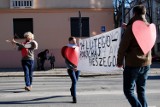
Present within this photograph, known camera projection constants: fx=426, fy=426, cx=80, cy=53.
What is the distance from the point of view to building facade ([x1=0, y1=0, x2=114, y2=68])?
28312 mm

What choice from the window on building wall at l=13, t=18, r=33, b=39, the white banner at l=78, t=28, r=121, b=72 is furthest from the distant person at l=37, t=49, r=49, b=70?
the white banner at l=78, t=28, r=121, b=72

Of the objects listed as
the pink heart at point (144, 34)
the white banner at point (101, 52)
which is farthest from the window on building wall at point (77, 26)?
the pink heart at point (144, 34)

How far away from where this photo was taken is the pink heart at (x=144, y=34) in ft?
21.7

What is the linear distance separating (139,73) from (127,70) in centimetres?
20

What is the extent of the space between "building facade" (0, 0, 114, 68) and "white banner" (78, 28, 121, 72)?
47.7 feet

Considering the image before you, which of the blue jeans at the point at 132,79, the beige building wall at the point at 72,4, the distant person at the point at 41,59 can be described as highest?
the beige building wall at the point at 72,4

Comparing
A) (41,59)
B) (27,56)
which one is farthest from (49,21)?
(27,56)

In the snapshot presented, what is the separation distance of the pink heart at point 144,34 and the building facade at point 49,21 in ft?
70.1

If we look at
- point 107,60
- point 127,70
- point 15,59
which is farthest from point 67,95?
point 15,59

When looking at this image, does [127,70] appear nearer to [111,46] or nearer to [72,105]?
[72,105]

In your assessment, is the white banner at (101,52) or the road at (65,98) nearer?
the road at (65,98)

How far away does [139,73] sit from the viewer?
6648mm

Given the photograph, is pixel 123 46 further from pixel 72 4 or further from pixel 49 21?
pixel 72 4

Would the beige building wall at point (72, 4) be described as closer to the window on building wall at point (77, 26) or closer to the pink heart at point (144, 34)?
the window on building wall at point (77, 26)
